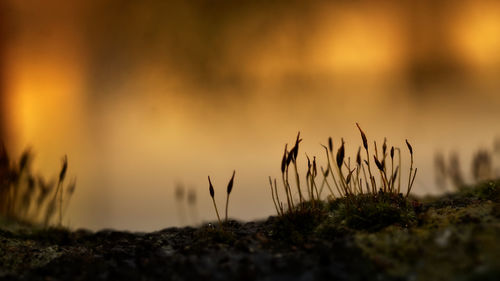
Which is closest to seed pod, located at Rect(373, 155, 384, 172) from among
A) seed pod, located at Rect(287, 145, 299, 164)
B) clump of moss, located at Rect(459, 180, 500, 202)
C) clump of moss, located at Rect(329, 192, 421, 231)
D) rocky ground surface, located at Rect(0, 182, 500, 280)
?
clump of moss, located at Rect(329, 192, 421, 231)

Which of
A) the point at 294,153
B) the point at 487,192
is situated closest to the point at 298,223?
the point at 294,153

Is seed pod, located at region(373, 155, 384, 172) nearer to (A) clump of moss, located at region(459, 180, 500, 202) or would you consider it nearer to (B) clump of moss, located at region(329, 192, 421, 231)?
(B) clump of moss, located at region(329, 192, 421, 231)

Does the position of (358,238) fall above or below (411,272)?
above

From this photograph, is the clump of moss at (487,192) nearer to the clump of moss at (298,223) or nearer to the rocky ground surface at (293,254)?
the rocky ground surface at (293,254)

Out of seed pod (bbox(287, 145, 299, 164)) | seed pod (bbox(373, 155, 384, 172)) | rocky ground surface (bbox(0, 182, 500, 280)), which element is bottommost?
rocky ground surface (bbox(0, 182, 500, 280))

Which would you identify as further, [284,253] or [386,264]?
[284,253]

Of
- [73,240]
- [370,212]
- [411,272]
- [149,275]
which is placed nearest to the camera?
[411,272]

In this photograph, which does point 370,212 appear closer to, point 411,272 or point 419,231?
point 419,231

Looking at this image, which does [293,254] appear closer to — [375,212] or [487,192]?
[375,212]

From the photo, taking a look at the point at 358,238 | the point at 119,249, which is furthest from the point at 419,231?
the point at 119,249
